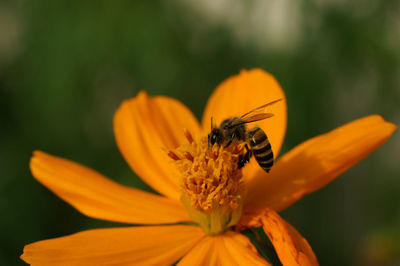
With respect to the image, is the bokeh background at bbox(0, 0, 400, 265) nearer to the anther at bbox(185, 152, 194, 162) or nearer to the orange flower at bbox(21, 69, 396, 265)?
the orange flower at bbox(21, 69, 396, 265)

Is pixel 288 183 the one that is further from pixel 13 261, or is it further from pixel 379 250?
pixel 13 261

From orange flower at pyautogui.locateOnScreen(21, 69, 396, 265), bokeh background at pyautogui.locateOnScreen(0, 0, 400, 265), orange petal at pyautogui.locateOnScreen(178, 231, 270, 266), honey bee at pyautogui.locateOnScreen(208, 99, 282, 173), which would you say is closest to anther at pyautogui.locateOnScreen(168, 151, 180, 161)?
orange flower at pyautogui.locateOnScreen(21, 69, 396, 265)

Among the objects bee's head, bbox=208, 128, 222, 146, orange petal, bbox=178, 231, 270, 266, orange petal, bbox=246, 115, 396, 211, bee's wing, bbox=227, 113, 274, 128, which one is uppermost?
bee's wing, bbox=227, 113, 274, 128

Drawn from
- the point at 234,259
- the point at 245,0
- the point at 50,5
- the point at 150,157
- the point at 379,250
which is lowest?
the point at 379,250

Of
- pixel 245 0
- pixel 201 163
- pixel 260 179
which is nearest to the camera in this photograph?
pixel 201 163

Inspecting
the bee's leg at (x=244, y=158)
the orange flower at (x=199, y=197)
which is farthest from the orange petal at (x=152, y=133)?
the bee's leg at (x=244, y=158)

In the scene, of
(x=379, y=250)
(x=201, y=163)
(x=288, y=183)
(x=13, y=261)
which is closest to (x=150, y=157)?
(x=201, y=163)
